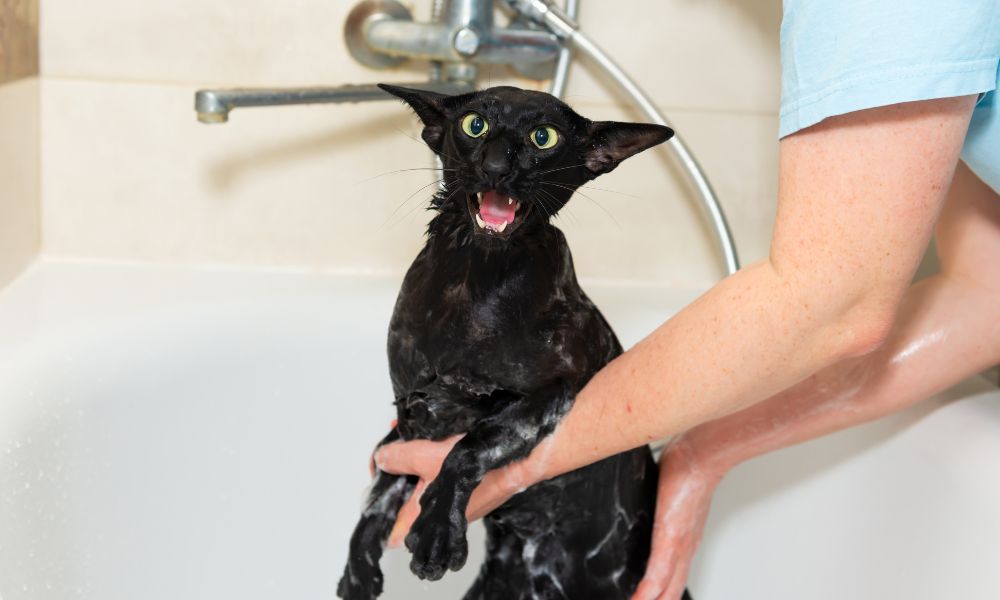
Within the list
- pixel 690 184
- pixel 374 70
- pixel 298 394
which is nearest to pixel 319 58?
pixel 374 70

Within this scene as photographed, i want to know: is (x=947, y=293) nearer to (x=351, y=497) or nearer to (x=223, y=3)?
(x=351, y=497)

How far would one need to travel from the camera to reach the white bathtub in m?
1.13

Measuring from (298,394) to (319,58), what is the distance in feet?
1.54

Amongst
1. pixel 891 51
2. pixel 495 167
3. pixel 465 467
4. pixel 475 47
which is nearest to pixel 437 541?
pixel 465 467

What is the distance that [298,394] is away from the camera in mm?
1438

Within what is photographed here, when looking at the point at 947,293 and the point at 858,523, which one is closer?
the point at 947,293

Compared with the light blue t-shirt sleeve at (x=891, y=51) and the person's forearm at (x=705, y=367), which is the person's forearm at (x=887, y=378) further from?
→ the light blue t-shirt sleeve at (x=891, y=51)

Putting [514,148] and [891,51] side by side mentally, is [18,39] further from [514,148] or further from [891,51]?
[891,51]

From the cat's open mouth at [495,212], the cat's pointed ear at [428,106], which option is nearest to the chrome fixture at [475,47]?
the cat's pointed ear at [428,106]

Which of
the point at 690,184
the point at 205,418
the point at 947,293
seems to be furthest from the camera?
the point at 690,184

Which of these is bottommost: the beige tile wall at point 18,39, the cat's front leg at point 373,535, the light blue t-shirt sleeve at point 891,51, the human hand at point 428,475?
the cat's front leg at point 373,535

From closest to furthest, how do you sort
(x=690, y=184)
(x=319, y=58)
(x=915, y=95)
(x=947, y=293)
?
(x=915, y=95) → (x=947, y=293) → (x=319, y=58) → (x=690, y=184)

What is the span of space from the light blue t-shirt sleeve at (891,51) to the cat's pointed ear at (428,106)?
0.32 m

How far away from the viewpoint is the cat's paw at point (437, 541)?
2.84 ft
